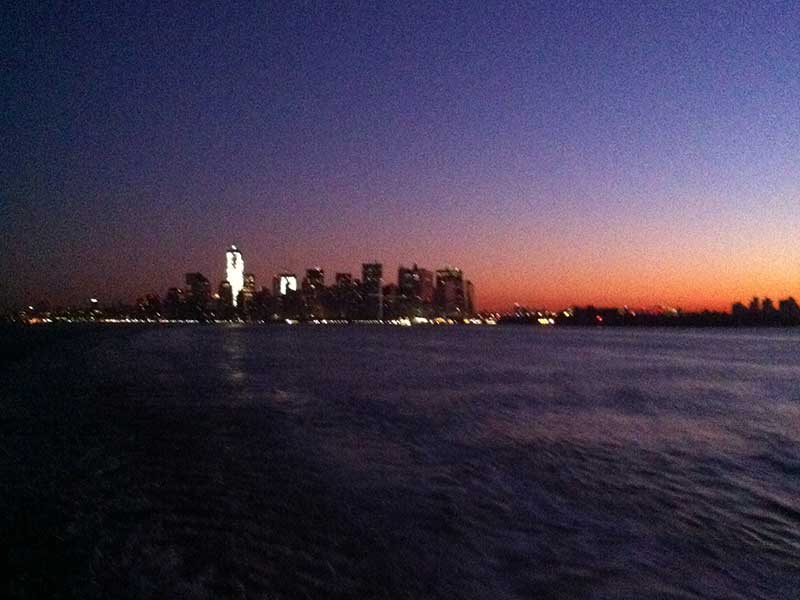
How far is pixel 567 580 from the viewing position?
20.7 ft

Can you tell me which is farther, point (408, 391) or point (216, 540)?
point (408, 391)

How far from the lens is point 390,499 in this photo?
902 centimetres

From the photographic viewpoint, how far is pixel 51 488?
885 centimetres

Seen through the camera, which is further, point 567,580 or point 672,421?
point 672,421

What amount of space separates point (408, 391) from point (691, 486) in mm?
14202

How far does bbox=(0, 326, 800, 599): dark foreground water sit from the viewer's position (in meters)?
6.22

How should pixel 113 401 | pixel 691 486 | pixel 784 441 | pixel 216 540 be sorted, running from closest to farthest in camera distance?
pixel 216 540 → pixel 691 486 → pixel 784 441 → pixel 113 401

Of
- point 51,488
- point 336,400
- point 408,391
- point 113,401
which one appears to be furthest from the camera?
point 408,391

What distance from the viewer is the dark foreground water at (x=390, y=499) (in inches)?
245

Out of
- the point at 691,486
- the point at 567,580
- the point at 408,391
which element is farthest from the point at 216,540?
the point at 408,391

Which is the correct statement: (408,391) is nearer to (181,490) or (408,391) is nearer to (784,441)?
(784,441)

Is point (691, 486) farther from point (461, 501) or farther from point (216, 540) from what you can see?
Answer: point (216, 540)

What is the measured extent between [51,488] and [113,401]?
10.2m

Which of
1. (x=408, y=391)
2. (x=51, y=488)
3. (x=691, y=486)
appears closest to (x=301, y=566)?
(x=51, y=488)
